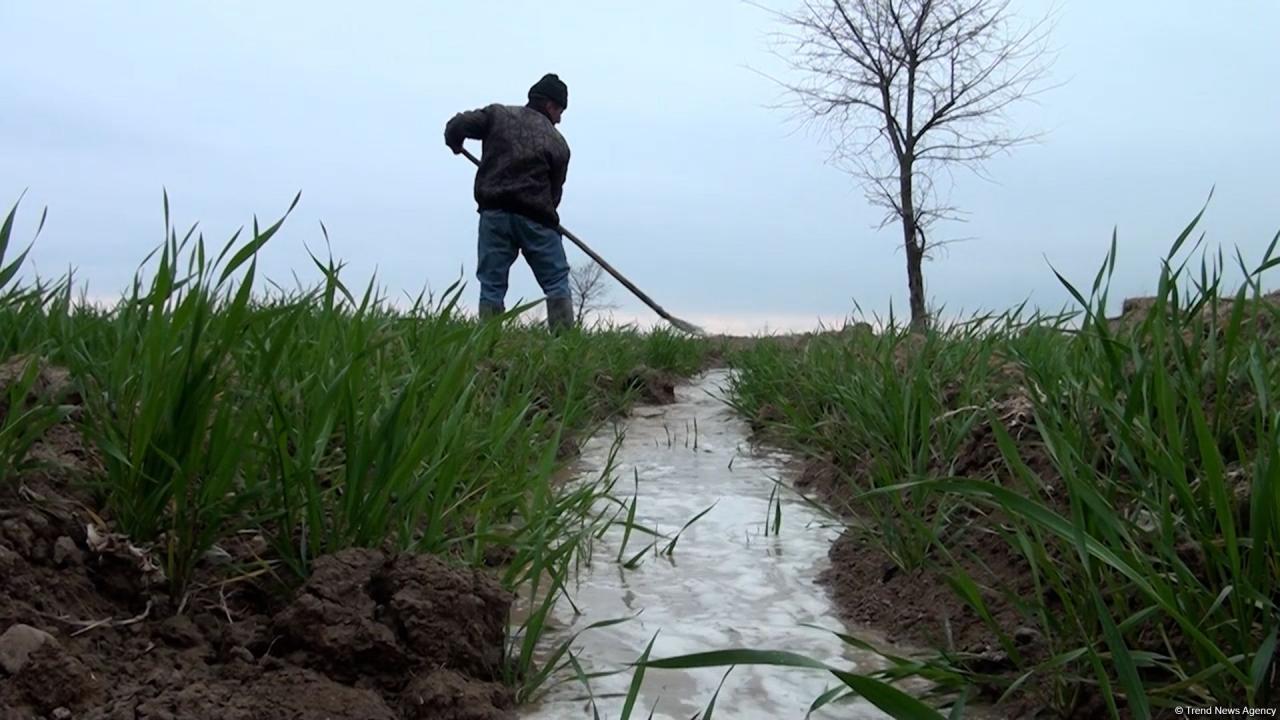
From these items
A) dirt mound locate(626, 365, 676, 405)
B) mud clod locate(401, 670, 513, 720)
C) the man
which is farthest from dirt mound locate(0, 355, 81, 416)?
the man

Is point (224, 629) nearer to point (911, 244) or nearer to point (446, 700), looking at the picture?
point (446, 700)

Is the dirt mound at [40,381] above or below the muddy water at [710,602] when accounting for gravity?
above

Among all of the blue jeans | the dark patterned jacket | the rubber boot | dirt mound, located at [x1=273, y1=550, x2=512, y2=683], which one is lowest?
dirt mound, located at [x1=273, y1=550, x2=512, y2=683]

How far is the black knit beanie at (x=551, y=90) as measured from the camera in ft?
26.6

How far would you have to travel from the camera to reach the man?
25.2 feet

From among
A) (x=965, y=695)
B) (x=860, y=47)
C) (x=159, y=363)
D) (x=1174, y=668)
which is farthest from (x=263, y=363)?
(x=860, y=47)

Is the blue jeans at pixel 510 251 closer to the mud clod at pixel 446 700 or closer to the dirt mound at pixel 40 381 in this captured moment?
the dirt mound at pixel 40 381

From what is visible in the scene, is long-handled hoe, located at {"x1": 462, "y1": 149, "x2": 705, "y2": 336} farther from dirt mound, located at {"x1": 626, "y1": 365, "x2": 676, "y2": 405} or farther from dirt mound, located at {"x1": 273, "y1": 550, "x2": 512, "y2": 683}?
dirt mound, located at {"x1": 273, "y1": 550, "x2": 512, "y2": 683}

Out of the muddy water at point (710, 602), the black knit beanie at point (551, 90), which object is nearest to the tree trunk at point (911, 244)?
the black knit beanie at point (551, 90)

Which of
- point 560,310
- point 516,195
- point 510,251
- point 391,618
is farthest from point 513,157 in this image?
point 391,618

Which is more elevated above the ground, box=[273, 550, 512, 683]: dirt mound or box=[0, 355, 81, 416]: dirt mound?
box=[0, 355, 81, 416]: dirt mound

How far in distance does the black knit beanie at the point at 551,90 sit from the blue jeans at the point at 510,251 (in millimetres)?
1073

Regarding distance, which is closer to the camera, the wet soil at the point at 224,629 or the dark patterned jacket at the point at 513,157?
the wet soil at the point at 224,629

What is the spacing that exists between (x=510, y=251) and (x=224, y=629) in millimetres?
6597
